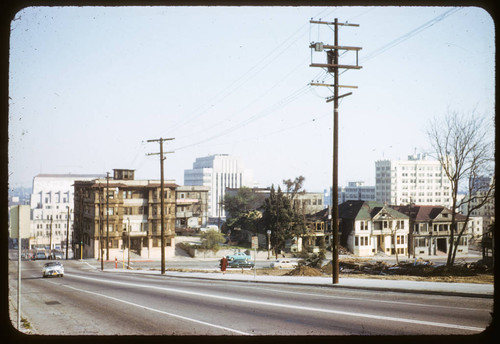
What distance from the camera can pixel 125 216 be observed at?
63.7m

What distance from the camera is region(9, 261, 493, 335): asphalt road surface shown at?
10.9m

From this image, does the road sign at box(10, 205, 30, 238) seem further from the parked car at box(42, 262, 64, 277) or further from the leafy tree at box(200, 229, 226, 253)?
the leafy tree at box(200, 229, 226, 253)

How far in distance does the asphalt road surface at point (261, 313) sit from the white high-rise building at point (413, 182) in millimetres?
111977

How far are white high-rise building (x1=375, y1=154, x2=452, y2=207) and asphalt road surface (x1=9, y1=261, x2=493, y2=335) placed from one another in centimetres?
11198

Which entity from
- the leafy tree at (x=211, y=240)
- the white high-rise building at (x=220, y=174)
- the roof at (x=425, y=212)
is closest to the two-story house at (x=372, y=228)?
the roof at (x=425, y=212)

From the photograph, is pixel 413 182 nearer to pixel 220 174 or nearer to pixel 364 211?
pixel 220 174

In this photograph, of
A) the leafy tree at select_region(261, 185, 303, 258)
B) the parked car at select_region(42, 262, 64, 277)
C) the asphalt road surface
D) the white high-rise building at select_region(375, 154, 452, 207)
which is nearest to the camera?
the asphalt road surface

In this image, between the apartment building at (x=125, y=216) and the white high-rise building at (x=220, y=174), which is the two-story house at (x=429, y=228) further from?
the white high-rise building at (x=220, y=174)

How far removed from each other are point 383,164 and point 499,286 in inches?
5561

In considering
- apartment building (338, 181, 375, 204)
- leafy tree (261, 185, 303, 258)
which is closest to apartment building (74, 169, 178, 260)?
leafy tree (261, 185, 303, 258)

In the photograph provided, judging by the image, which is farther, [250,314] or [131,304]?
[131,304]
